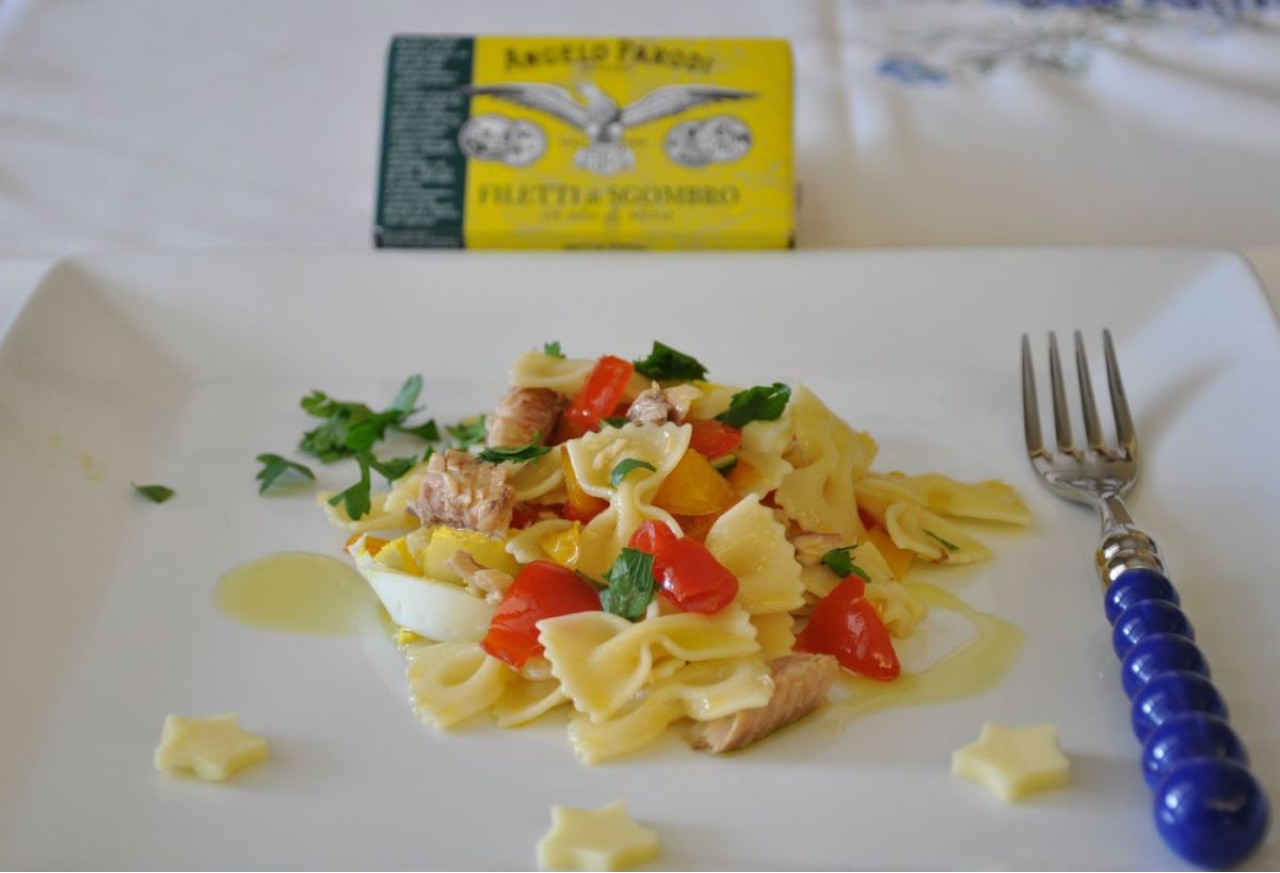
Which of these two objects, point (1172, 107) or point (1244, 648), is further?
point (1172, 107)

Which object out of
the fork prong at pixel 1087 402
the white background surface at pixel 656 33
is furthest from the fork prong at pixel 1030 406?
the white background surface at pixel 656 33

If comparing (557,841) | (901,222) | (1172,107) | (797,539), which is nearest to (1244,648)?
(797,539)

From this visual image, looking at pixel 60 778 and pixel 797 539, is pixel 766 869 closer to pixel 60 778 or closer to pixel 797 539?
pixel 797 539

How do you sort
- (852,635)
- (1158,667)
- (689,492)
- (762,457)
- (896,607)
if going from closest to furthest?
(1158,667) < (852,635) < (896,607) < (689,492) < (762,457)

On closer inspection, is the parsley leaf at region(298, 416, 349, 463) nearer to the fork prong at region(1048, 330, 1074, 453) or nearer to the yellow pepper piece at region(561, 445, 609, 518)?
the yellow pepper piece at region(561, 445, 609, 518)

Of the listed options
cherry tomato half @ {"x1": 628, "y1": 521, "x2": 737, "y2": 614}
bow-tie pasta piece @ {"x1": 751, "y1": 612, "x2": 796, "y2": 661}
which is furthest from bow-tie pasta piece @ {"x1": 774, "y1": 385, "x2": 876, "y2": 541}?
cherry tomato half @ {"x1": 628, "y1": 521, "x2": 737, "y2": 614}

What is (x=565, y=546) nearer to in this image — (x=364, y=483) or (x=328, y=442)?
(x=364, y=483)

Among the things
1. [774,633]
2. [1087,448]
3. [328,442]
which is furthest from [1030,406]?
[328,442]
